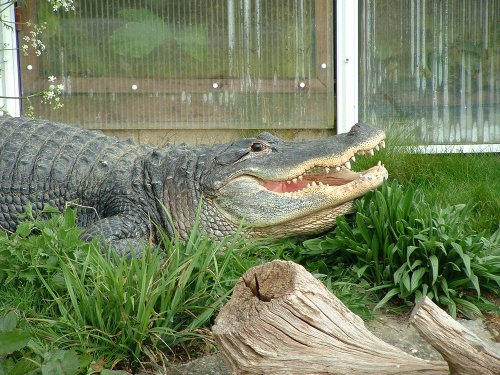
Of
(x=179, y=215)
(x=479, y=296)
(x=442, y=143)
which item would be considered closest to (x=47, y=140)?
(x=179, y=215)

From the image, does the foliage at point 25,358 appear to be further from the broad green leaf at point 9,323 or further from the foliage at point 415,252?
the foliage at point 415,252

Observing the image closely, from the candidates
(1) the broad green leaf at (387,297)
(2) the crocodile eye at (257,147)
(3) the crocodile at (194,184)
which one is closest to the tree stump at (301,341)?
(1) the broad green leaf at (387,297)

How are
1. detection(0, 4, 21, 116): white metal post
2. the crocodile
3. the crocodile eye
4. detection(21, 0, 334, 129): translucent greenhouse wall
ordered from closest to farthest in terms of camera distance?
the crocodile → the crocodile eye → detection(0, 4, 21, 116): white metal post → detection(21, 0, 334, 129): translucent greenhouse wall

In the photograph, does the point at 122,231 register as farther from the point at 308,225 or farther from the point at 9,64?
the point at 9,64

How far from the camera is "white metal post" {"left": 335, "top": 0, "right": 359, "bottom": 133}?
22.5 feet

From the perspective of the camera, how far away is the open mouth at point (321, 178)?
14.1 feet

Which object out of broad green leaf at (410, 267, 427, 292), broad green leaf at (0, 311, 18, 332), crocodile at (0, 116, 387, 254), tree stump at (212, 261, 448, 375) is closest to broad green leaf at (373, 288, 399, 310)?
broad green leaf at (410, 267, 427, 292)

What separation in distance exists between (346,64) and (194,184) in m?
2.89

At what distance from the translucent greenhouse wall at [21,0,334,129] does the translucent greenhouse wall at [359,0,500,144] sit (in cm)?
44

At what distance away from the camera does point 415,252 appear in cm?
377

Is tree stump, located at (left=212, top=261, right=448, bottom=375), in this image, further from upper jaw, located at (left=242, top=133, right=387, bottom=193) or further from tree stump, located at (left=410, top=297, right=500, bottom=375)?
upper jaw, located at (left=242, top=133, right=387, bottom=193)

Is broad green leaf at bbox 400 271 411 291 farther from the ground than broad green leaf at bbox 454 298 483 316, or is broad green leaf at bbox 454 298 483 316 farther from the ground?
broad green leaf at bbox 400 271 411 291

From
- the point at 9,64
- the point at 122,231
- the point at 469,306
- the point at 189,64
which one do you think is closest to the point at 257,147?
the point at 122,231

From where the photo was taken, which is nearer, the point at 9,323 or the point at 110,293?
the point at 9,323
